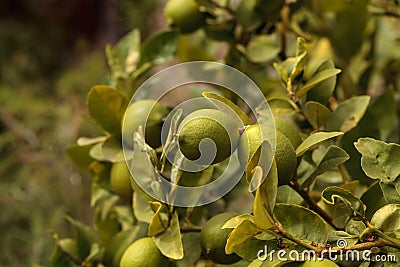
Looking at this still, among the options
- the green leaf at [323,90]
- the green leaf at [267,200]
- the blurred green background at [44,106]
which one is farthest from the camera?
the blurred green background at [44,106]

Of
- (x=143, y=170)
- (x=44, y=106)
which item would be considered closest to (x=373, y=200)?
(x=143, y=170)

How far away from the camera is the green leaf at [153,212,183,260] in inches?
12.9

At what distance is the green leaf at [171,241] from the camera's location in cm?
33

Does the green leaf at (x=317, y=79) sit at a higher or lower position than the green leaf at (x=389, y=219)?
higher

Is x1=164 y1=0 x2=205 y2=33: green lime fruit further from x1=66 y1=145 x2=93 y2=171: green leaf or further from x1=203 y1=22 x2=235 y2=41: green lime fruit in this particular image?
x1=66 y1=145 x2=93 y2=171: green leaf

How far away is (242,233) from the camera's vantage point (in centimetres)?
29

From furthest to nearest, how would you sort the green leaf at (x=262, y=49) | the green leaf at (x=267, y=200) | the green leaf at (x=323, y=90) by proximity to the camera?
the green leaf at (x=262, y=49) → the green leaf at (x=323, y=90) → the green leaf at (x=267, y=200)

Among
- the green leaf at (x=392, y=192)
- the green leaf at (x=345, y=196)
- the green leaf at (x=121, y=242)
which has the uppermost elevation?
the green leaf at (x=392, y=192)

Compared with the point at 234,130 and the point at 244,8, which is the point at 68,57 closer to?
the point at 244,8

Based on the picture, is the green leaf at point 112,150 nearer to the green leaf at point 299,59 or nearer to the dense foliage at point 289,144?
the dense foliage at point 289,144

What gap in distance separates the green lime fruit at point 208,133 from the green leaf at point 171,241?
50 mm

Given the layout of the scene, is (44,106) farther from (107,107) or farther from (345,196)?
(345,196)

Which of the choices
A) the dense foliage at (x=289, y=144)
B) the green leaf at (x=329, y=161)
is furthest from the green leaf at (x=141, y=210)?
the green leaf at (x=329, y=161)

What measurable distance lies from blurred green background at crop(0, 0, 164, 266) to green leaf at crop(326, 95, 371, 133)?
0.73 ft
